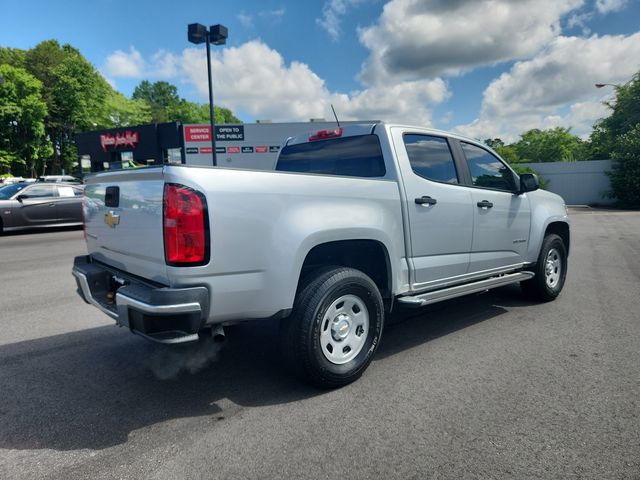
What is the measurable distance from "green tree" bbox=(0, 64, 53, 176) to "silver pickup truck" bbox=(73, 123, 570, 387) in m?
48.6

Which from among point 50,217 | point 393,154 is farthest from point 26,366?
point 50,217

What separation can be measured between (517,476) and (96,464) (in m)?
2.22

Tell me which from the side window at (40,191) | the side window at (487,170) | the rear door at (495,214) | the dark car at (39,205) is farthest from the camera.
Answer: the side window at (40,191)

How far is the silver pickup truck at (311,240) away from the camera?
2609 mm

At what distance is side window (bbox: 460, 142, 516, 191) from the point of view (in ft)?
14.9

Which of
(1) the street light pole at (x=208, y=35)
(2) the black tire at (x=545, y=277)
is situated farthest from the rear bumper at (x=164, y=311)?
(1) the street light pole at (x=208, y=35)

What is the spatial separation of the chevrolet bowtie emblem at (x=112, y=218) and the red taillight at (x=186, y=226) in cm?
83

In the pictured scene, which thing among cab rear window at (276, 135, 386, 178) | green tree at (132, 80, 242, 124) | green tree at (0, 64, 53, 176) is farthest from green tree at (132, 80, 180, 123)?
cab rear window at (276, 135, 386, 178)

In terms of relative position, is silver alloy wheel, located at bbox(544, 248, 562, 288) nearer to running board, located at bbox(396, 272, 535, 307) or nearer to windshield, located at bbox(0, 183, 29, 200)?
running board, located at bbox(396, 272, 535, 307)

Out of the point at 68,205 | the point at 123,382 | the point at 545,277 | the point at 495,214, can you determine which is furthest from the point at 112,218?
the point at 68,205

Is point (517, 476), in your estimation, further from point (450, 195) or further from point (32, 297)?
point (32, 297)

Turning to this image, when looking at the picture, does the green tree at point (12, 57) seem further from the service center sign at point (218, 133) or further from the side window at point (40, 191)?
the side window at point (40, 191)

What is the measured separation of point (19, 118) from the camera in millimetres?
42875

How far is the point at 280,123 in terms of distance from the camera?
3212 centimetres
